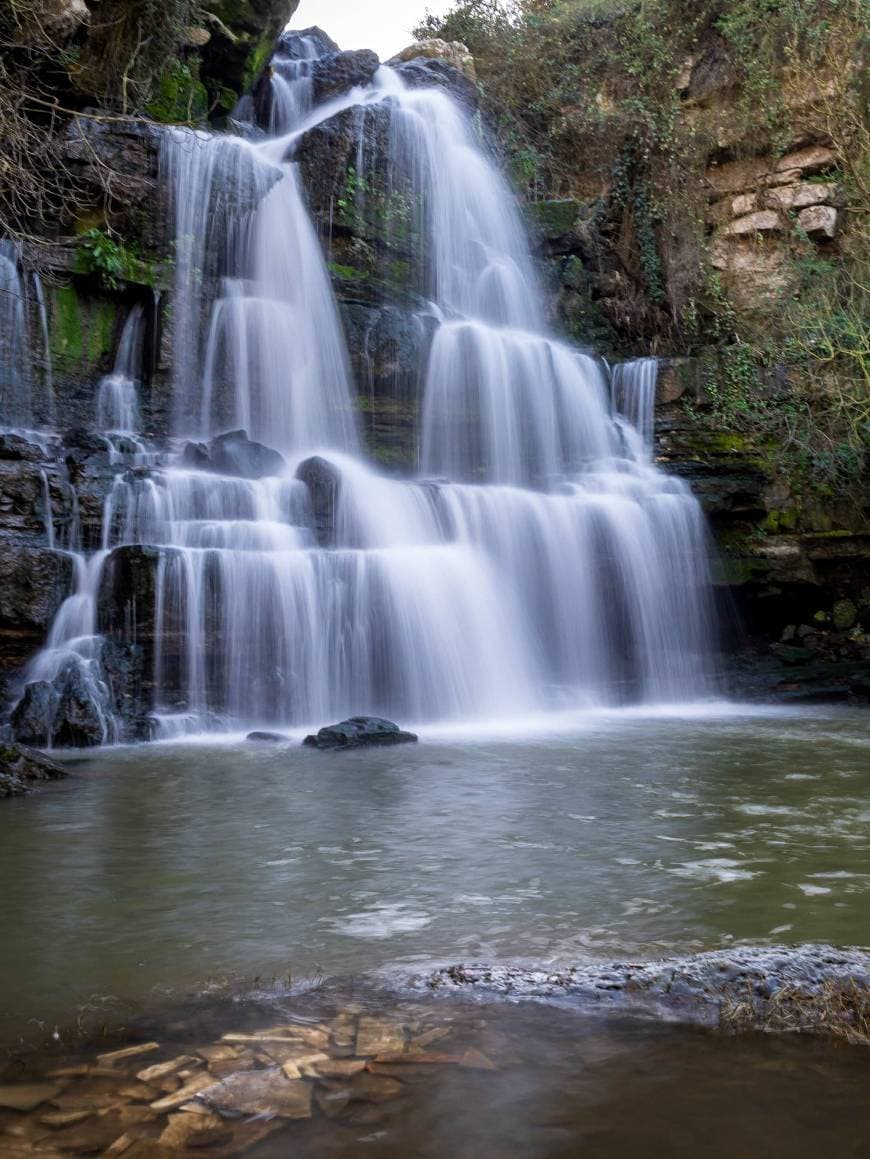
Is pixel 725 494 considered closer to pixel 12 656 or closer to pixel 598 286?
pixel 598 286

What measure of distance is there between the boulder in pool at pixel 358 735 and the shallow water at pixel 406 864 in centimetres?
61

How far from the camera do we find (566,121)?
2036 centimetres

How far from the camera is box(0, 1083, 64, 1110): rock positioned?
2.32 meters

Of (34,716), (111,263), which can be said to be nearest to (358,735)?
(34,716)

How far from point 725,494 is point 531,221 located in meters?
7.85

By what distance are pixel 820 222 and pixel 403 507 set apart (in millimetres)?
9686

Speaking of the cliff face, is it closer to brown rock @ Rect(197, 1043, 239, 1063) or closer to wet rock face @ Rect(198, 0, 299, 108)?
wet rock face @ Rect(198, 0, 299, 108)

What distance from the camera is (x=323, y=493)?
11891mm

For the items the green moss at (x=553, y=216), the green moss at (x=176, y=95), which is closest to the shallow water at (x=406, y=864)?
the green moss at (x=176, y=95)

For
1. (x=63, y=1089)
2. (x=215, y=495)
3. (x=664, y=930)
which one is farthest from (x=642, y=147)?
(x=63, y=1089)

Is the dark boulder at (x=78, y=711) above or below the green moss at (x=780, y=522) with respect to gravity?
below

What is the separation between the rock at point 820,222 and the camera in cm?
1686

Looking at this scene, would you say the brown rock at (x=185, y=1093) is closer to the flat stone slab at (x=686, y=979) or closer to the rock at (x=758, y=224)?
the flat stone slab at (x=686, y=979)

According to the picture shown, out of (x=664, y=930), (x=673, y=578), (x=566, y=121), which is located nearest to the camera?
(x=664, y=930)
